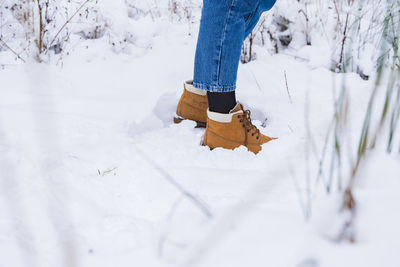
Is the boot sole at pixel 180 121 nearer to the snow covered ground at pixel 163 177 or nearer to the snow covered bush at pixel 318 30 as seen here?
the snow covered ground at pixel 163 177

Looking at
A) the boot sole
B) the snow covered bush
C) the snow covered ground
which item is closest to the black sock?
the snow covered ground

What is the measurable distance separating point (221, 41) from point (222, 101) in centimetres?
23

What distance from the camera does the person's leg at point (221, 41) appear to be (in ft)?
3.54

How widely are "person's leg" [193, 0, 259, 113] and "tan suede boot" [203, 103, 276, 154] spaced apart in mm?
104

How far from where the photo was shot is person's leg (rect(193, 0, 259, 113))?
3.54ft

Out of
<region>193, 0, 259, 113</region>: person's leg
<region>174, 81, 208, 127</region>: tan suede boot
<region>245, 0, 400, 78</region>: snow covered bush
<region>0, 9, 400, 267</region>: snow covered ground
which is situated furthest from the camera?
<region>245, 0, 400, 78</region>: snow covered bush

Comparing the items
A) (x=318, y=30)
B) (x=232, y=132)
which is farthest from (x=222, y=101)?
(x=318, y=30)

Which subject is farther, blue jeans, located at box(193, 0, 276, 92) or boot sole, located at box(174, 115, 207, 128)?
boot sole, located at box(174, 115, 207, 128)

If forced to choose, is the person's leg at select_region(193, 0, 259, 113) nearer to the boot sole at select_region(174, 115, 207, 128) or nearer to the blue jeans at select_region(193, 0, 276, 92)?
the blue jeans at select_region(193, 0, 276, 92)

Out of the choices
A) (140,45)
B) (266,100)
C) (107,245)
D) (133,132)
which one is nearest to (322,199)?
(107,245)

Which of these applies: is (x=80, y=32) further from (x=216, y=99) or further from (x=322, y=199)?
(x=322, y=199)

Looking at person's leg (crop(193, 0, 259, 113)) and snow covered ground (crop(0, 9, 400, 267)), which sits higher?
person's leg (crop(193, 0, 259, 113))

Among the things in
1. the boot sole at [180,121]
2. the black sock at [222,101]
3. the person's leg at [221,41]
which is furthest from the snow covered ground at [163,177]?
the person's leg at [221,41]

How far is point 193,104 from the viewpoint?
152 centimetres
